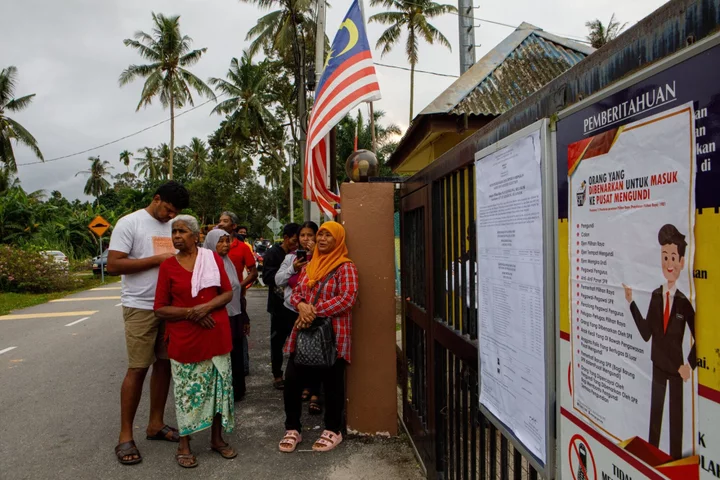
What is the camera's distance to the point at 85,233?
3014 cm

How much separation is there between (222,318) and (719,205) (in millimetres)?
3443

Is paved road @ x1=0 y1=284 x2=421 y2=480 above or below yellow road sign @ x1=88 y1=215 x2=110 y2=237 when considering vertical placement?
below

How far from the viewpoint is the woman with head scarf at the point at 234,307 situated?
5121 mm

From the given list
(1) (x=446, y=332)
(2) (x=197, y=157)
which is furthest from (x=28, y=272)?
(2) (x=197, y=157)

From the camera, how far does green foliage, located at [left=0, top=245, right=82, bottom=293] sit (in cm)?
1750

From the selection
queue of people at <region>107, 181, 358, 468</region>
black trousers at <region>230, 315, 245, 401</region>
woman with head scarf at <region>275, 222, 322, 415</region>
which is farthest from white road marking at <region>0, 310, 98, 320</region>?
queue of people at <region>107, 181, 358, 468</region>

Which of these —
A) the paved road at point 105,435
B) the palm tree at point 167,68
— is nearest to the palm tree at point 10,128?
the palm tree at point 167,68

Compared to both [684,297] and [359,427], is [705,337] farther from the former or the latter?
[359,427]

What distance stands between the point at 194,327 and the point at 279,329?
1.81m

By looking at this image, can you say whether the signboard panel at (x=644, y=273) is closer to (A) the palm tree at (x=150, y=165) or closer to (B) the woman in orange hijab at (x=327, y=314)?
(B) the woman in orange hijab at (x=327, y=314)

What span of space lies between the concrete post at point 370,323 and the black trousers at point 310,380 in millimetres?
155

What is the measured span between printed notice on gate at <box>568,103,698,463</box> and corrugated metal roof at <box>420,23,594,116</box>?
5185 mm

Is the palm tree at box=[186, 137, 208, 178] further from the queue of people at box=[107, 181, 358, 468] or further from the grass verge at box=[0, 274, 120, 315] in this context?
the queue of people at box=[107, 181, 358, 468]

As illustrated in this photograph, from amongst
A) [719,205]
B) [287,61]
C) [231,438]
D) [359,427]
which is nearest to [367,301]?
[359,427]
